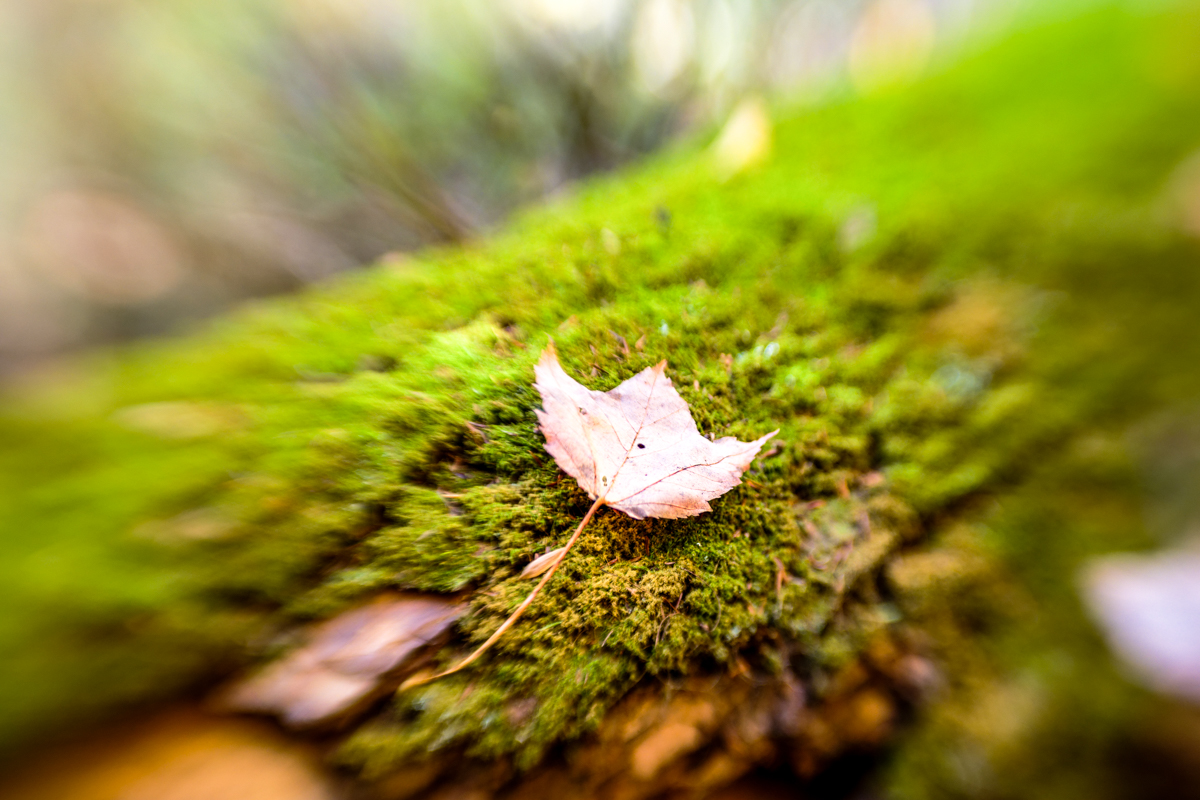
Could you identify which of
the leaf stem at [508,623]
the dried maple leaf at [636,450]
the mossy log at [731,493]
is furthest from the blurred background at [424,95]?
the leaf stem at [508,623]

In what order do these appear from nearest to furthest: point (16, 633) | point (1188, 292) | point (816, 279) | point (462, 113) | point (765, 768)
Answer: point (16, 633), point (765, 768), point (816, 279), point (1188, 292), point (462, 113)

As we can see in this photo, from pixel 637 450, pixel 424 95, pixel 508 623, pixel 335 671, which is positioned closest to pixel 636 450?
pixel 637 450

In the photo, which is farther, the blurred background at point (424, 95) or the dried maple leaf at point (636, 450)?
the blurred background at point (424, 95)

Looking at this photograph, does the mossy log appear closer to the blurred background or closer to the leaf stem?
the leaf stem

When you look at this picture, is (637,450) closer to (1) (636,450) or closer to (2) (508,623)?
(1) (636,450)

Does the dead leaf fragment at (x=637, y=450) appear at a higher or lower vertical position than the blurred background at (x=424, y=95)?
lower

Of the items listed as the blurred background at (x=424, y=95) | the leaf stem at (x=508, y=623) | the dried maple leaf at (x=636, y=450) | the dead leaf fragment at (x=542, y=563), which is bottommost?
the leaf stem at (x=508, y=623)

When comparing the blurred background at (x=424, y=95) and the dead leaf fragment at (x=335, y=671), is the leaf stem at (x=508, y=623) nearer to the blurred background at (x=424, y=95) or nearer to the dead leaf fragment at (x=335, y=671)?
the dead leaf fragment at (x=335, y=671)

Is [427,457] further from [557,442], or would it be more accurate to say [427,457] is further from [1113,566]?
[1113,566]

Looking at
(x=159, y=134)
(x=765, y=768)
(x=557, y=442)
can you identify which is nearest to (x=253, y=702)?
(x=557, y=442)
